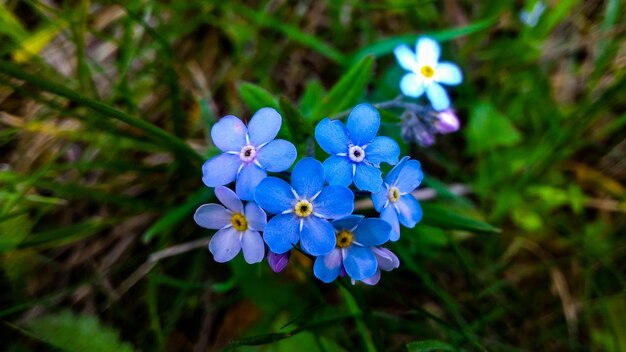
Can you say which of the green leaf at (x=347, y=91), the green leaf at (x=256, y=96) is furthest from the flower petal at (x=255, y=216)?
the green leaf at (x=347, y=91)

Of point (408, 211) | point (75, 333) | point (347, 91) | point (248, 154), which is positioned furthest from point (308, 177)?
point (75, 333)

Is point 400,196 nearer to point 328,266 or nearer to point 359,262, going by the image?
point 359,262

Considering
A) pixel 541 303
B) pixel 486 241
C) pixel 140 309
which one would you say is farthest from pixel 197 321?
pixel 541 303

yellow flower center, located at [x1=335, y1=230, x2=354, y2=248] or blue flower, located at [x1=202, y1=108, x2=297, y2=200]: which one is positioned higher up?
blue flower, located at [x1=202, y1=108, x2=297, y2=200]

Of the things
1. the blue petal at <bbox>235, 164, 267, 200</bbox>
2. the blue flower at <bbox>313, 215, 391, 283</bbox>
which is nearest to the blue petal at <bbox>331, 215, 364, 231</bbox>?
the blue flower at <bbox>313, 215, 391, 283</bbox>

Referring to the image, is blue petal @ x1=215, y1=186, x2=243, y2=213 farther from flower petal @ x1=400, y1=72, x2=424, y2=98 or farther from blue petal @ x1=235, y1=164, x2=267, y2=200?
flower petal @ x1=400, y1=72, x2=424, y2=98

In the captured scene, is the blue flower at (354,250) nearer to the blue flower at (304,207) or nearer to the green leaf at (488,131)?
the blue flower at (304,207)
